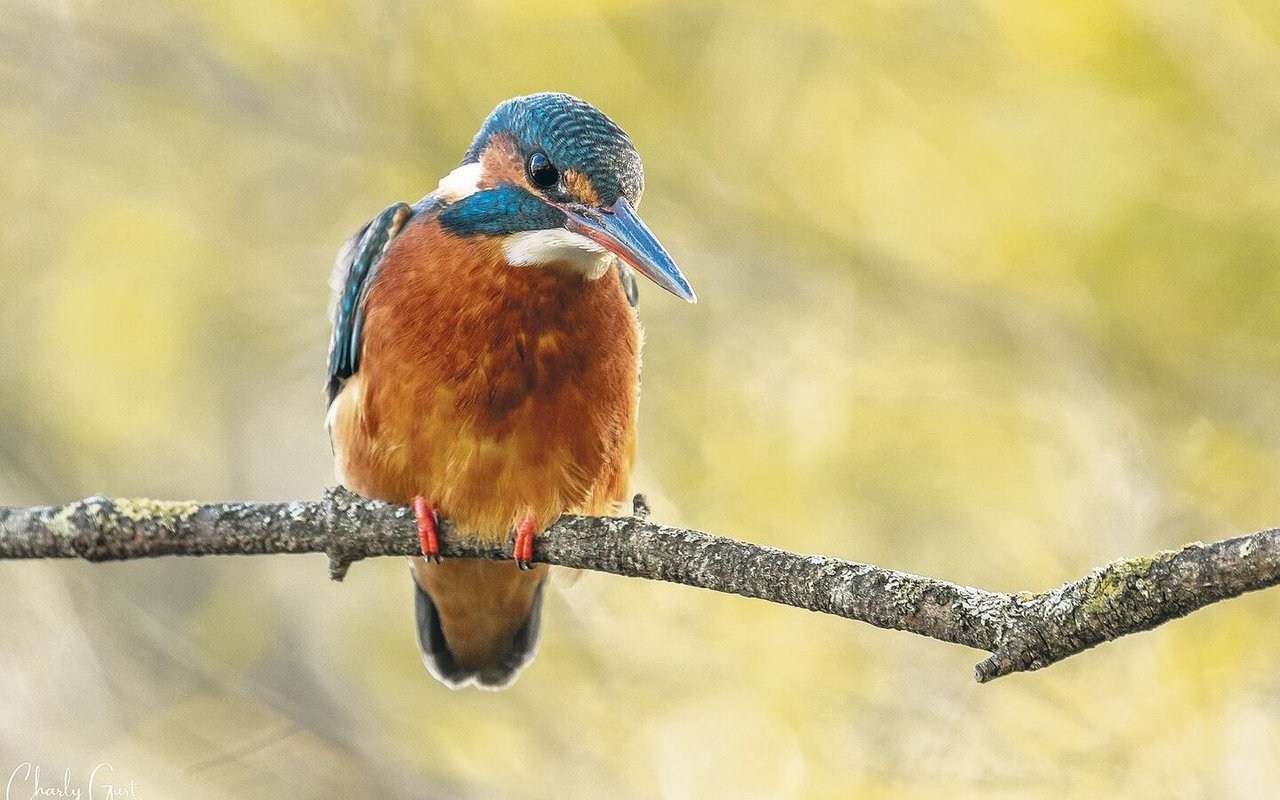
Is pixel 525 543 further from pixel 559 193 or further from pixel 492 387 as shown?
pixel 559 193

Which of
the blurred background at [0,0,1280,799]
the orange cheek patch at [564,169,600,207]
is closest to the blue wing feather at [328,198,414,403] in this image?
the orange cheek patch at [564,169,600,207]

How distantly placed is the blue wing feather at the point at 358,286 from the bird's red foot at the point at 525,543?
0.92 metres

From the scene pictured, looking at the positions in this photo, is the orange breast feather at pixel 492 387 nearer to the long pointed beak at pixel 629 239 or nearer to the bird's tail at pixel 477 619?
the long pointed beak at pixel 629 239

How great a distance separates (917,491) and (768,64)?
6.82 feet

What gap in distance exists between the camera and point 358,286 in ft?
16.1

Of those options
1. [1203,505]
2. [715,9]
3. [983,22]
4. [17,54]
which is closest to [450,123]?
[715,9]

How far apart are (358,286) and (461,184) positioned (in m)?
0.59

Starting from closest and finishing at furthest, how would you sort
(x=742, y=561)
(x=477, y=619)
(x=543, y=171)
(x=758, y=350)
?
(x=742, y=561) < (x=543, y=171) < (x=477, y=619) < (x=758, y=350)

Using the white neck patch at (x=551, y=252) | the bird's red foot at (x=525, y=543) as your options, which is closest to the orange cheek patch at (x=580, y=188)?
the white neck patch at (x=551, y=252)

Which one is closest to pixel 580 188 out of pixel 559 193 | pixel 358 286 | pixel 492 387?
pixel 559 193

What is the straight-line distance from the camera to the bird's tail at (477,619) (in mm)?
5207

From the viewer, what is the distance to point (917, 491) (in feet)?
20.0

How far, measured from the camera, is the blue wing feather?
4754 millimetres

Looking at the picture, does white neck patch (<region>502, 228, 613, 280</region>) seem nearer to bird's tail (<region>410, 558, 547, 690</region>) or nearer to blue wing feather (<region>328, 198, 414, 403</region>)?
blue wing feather (<region>328, 198, 414, 403</region>)
